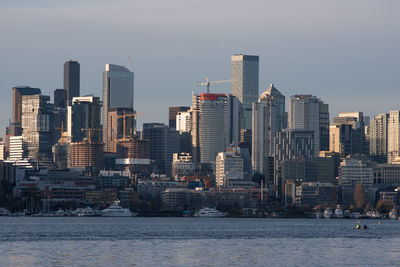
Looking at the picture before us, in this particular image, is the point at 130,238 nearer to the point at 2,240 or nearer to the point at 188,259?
the point at 2,240

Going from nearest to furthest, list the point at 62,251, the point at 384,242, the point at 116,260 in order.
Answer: the point at 116,260 → the point at 62,251 → the point at 384,242

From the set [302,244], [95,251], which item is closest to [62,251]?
[95,251]

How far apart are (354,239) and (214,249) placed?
120 ft

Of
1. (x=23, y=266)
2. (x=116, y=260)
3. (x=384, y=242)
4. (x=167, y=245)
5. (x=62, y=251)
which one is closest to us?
(x=23, y=266)

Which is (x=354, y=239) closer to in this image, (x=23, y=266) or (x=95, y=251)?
(x=95, y=251)

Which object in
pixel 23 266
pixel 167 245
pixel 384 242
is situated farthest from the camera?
pixel 384 242

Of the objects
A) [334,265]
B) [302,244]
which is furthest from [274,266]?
[302,244]

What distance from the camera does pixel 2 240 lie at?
153m

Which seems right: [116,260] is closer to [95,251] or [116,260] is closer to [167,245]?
[95,251]

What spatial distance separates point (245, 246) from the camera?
145 meters

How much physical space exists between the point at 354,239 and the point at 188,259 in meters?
52.6

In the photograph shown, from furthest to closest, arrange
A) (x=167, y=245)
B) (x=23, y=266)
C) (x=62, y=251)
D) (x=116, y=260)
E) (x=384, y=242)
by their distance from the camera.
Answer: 1. (x=384, y=242)
2. (x=167, y=245)
3. (x=62, y=251)
4. (x=116, y=260)
5. (x=23, y=266)

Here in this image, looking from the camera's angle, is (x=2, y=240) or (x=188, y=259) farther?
(x=2, y=240)

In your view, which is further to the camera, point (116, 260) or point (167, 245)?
point (167, 245)
